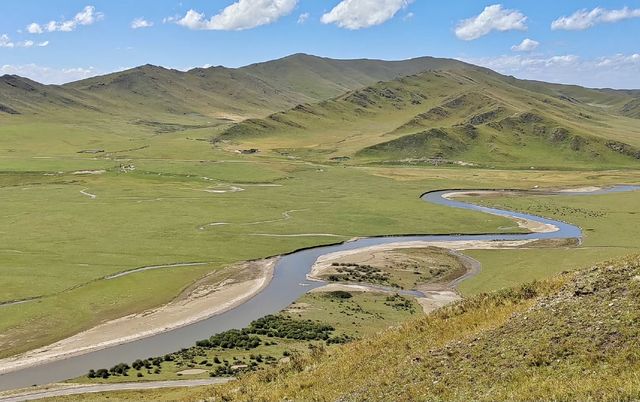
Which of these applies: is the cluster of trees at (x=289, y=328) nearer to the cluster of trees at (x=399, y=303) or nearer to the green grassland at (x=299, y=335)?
the green grassland at (x=299, y=335)

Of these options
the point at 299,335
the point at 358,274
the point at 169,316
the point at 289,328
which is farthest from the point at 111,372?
the point at 358,274

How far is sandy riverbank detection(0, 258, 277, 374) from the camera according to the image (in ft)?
183

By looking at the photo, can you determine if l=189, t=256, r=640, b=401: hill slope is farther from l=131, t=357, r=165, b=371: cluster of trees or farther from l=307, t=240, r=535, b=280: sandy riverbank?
l=307, t=240, r=535, b=280: sandy riverbank

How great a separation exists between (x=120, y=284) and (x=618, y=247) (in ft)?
277

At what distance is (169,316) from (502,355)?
51.6 meters

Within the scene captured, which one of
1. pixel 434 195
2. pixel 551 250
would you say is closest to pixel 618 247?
pixel 551 250

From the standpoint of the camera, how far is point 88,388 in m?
45.3

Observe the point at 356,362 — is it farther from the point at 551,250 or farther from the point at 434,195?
the point at 434,195

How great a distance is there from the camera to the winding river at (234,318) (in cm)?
5159

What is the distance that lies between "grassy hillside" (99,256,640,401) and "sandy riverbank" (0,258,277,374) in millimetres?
30547

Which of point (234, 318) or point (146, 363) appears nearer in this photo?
point (146, 363)

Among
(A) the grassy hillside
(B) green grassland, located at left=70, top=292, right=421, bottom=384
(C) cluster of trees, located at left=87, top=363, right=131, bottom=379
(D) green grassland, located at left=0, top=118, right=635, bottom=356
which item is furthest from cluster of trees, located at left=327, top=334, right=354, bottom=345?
(D) green grassland, located at left=0, top=118, right=635, bottom=356

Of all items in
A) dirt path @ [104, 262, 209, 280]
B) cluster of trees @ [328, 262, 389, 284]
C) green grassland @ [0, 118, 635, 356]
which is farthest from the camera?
cluster of trees @ [328, 262, 389, 284]

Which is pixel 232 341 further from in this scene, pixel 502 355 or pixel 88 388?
pixel 502 355
